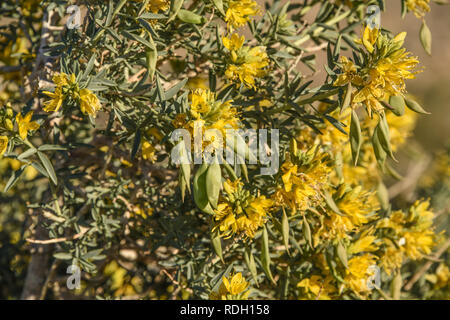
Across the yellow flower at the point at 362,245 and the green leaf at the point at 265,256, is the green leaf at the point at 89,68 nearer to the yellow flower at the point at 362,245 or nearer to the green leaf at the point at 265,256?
the green leaf at the point at 265,256

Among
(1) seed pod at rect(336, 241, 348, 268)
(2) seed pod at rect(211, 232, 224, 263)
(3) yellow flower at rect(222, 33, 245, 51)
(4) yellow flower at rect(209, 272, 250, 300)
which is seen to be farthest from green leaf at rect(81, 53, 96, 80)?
(1) seed pod at rect(336, 241, 348, 268)

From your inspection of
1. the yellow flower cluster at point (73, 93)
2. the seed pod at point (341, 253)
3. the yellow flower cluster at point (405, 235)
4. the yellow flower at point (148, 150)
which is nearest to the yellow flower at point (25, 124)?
the yellow flower cluster at point (73, 93)

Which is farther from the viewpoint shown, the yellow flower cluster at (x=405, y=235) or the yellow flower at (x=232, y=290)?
the yellow flower cluster at (x=405, y=235)

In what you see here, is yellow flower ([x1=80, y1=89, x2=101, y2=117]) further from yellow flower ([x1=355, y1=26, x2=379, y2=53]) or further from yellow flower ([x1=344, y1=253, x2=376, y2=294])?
yellow flower ([x1=344, y1=253, x2=376, y2=294])

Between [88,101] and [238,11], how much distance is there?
14.7 inches

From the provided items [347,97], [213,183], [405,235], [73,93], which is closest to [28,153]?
[73,93]

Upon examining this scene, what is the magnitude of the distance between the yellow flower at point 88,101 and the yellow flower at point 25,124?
143 mm

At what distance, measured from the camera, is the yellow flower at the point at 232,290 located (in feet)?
3.03

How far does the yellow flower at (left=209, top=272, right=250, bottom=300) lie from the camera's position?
923 millimetres

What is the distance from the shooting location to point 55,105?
32.3 inches

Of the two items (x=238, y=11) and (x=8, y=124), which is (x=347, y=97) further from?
(x=8, y=124)

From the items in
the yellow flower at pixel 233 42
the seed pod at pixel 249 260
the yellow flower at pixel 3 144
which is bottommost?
the seed pod at pixel 249 260
